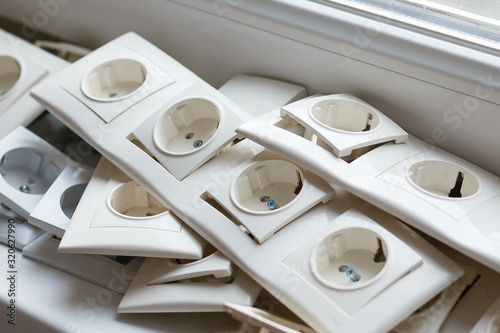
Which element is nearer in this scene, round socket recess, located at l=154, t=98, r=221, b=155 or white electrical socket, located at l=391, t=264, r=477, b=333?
white electrical socket, located at l=391, t=264, r=477, b=333

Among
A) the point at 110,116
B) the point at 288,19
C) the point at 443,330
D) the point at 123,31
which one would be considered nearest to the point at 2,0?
the point at 123,31

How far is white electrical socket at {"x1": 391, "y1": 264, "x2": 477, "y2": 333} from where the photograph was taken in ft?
2.53

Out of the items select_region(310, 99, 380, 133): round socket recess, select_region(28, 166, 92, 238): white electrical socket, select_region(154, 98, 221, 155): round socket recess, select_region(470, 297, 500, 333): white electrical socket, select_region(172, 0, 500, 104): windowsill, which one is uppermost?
select_region(172, 0, 500, 104): windowsill

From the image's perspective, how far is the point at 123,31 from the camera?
1.20 meters

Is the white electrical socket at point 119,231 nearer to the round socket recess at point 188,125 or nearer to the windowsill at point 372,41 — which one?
the round socket recess at point 188,125

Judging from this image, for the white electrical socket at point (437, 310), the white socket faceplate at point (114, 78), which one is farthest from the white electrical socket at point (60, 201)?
the white electrical socket at point (437, 310)

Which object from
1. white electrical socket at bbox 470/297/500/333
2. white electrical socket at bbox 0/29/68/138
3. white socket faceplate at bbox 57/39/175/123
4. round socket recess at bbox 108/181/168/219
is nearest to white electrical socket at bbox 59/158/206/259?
round socket recess at bbox 108/181/168/219

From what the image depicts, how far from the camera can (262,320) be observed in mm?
746

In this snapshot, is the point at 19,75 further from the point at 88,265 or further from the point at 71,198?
the point at 88,265

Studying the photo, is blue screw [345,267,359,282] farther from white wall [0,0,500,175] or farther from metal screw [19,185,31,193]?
metal screw [19,185,31,193]

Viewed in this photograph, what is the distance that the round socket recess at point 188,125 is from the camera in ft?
3.15

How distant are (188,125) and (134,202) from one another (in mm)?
134

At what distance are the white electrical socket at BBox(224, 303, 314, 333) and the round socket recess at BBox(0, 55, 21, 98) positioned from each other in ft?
1.93

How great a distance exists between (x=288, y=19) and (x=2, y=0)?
1.99ft
